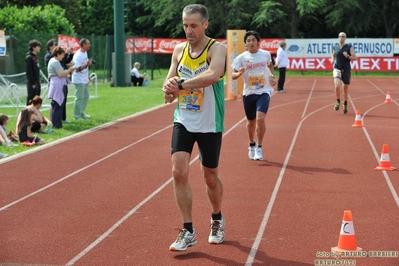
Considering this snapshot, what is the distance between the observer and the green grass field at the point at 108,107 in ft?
54.0

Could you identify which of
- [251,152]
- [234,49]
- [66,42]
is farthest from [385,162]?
[66,42]

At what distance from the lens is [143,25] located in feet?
214

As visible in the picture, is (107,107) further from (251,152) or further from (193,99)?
(193,99)

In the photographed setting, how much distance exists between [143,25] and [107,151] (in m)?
52.4

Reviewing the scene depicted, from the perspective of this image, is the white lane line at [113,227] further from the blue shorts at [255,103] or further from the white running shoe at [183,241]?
the blue shorts at [255,103]

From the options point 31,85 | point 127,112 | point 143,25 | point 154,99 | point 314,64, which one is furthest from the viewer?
point 143,25

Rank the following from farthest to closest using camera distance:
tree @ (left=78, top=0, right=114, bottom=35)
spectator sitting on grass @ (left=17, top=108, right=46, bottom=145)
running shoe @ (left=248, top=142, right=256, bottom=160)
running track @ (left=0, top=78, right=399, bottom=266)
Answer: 1. tree @ (left=78, top=0, right=114, bottom=35)
2. spectator sitting on grass @ (left=17, top=108, right=46, bottom=145)
3. running shoe @ (left=248, top=142, right=256, bottom=160)
4. running track @ (left=0, top=78, right=399, bottom=266)

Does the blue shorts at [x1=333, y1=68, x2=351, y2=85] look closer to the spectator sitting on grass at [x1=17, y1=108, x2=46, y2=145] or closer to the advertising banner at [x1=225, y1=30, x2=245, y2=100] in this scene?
the advertising banner at [x1=225, y1=30, x2=245, y2=100]

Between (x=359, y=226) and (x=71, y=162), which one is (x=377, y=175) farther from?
(x=71, y=162)

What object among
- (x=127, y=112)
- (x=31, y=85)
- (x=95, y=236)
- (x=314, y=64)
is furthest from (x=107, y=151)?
(x=314, y=64)

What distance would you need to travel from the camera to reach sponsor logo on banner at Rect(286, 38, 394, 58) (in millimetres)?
45594

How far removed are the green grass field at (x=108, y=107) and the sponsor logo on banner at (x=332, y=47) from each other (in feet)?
42.7

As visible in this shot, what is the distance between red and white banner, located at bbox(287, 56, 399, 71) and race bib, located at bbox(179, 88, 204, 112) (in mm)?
39070

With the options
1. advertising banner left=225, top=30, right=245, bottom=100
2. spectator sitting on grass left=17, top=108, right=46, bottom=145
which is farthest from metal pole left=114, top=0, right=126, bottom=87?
spectator sitting on grass left=17, top=108, right=46, bottom=145
